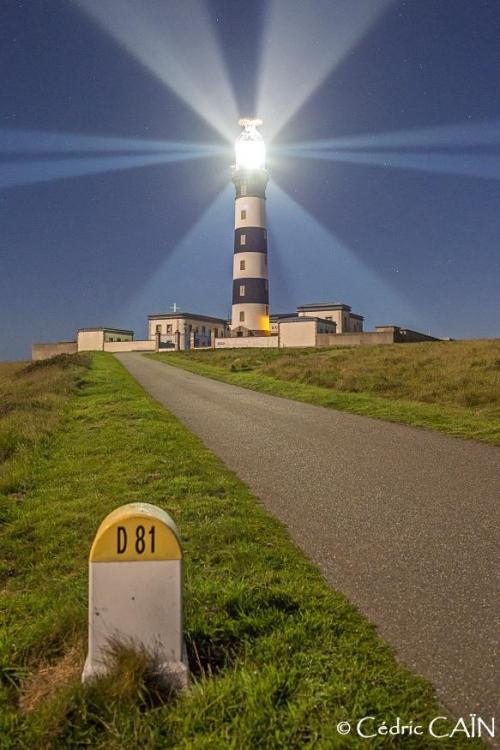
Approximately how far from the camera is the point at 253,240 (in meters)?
60.4

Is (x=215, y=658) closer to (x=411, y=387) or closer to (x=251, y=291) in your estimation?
(x=411, y=387)

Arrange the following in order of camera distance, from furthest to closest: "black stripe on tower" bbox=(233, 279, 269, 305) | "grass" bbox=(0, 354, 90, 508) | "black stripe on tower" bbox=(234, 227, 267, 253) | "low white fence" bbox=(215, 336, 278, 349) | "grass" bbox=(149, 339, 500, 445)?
"black stripe on tower" bbox=(234, 227, 267, 253) < "black stripe on tower" bbox=(233, 279, 269, 305) < "low white fence" bbox=(215, 336, 278, 349) < "grass" bbox=(149, 339, 500, 445) < "grass" bbox=(0, 354, 90, 508)

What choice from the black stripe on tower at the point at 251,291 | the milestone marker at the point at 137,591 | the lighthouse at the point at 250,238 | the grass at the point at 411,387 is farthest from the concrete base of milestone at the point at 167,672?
the black stripe on tower at the point at 251,291

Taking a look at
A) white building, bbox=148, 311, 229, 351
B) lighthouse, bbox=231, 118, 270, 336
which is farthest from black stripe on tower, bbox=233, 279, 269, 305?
white building, bbox=148, 311, 229, 351

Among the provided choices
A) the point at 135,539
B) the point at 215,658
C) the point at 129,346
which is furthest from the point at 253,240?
the point at 135,539

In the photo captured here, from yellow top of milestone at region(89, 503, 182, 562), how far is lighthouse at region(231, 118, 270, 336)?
57195mm

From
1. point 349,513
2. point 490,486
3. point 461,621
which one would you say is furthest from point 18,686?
point 490,486

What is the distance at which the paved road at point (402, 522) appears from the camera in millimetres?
3359

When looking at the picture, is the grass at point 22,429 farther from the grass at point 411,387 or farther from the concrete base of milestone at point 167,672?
the grass at point 411,387

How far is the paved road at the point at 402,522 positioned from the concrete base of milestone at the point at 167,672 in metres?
1.25

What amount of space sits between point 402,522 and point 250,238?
Result: 57.0m

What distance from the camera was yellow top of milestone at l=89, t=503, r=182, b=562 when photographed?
2.87 metres

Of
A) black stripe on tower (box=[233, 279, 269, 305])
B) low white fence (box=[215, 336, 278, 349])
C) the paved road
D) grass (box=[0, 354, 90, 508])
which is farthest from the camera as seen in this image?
black stripe on tower (box=[233, 279, 269, 305])

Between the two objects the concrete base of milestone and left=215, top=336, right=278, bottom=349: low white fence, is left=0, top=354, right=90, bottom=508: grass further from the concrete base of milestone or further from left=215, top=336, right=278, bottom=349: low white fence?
left=215, top=336, right=278, bottom=349: low white fence
